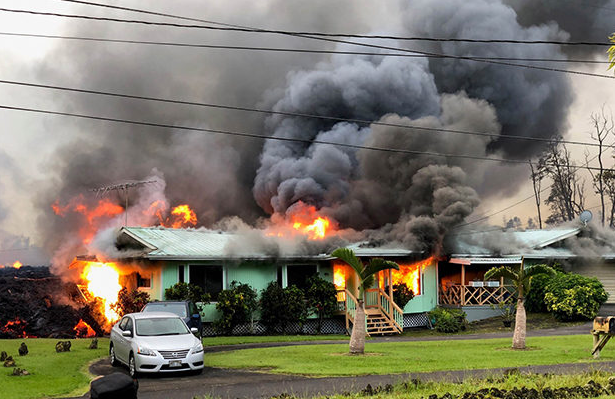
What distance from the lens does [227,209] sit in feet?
178

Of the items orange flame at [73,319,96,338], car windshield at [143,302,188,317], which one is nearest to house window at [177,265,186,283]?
car windshield at [143,302,188,317]

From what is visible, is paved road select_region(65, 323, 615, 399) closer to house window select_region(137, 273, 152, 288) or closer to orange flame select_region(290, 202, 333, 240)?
house window select_region(137, 273, 152, 288)

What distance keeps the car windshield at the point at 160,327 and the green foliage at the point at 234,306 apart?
1005cm

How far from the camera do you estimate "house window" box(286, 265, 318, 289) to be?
29562 mm

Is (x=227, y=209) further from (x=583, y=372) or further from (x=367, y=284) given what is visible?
(x=583, y=372)

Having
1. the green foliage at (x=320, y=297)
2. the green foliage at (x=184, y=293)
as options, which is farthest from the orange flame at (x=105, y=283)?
the green foliage at (x=320, y=297)

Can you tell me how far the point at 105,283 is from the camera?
2891cm

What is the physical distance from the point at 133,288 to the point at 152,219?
56.5ft

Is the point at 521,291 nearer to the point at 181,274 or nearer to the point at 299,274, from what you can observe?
the point at 299,274

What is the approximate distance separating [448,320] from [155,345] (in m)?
17.9

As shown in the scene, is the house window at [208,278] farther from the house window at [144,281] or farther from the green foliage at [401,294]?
the green foliage at [401,294]

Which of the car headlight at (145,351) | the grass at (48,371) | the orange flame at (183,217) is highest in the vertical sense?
the orange flame at (183,217)

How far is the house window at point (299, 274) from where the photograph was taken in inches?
1164

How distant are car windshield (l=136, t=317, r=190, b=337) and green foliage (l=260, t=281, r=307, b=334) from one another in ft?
37.3
